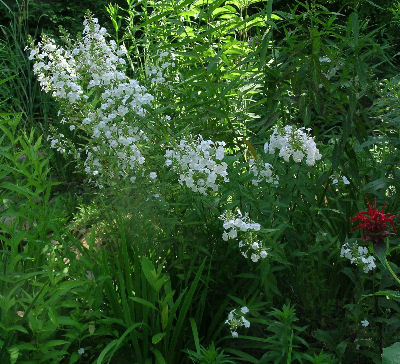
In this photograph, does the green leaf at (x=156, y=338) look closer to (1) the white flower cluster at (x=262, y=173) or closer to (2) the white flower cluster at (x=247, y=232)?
Answer: (2) the white flower cluster at (x=247, y=232)

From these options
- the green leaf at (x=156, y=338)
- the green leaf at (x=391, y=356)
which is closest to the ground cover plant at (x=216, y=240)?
the green leaf at (x=156, y=338)

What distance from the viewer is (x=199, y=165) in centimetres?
250

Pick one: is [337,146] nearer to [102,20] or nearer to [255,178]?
[255,178]

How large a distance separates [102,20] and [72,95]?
5047 millimetres

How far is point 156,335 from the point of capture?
7.78ft

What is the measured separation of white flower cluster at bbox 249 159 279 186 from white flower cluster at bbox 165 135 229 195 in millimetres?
156

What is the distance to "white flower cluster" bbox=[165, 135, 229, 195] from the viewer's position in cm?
251

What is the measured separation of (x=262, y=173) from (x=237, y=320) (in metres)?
0.65

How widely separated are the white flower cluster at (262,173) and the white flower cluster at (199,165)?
16 centimetres

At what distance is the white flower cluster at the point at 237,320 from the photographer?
2328 mm

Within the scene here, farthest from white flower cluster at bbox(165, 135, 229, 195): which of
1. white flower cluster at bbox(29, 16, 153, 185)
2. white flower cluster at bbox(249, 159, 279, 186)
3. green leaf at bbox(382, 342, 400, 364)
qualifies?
green leaf at bbox(382, 342, 400, 364)

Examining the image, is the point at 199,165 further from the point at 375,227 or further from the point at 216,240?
the point at 375,227

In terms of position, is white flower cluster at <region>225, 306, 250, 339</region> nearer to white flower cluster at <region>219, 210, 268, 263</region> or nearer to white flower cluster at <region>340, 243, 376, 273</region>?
white flower cluster at <region>219, 210, 268, 263</region>

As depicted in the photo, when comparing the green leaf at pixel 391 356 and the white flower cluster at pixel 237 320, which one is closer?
the green leaf at pixel 391 356
